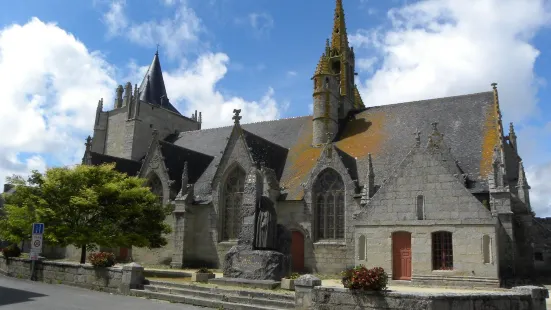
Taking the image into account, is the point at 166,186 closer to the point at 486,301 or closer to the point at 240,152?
the point at 240,152

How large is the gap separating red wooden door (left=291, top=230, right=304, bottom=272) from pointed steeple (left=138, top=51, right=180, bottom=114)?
18.9 metres

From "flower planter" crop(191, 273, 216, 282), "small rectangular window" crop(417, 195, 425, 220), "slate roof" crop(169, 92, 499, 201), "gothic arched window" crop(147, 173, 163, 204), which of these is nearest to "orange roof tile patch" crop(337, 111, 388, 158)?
"slate roof" crop(169, 92, 499, 201)

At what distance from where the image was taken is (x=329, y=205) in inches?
886

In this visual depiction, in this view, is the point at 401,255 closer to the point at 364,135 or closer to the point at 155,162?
the point at 364,135

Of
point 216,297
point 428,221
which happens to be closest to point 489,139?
point 428,221

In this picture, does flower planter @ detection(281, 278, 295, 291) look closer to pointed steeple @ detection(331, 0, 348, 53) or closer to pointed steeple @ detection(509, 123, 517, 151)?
pointed steeple @ detection(509, 123, 517, 151)

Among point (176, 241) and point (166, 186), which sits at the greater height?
point (166, 186)

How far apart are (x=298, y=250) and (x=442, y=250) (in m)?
7.26

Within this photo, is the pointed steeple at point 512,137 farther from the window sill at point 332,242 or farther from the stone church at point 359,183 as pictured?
the window sill at point 332,242

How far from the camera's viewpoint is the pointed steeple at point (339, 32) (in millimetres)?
32906

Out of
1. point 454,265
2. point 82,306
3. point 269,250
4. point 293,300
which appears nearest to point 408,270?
point 454,265

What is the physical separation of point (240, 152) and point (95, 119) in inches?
679

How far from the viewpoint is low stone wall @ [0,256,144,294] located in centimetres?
1470

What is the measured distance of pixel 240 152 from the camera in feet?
83.0
